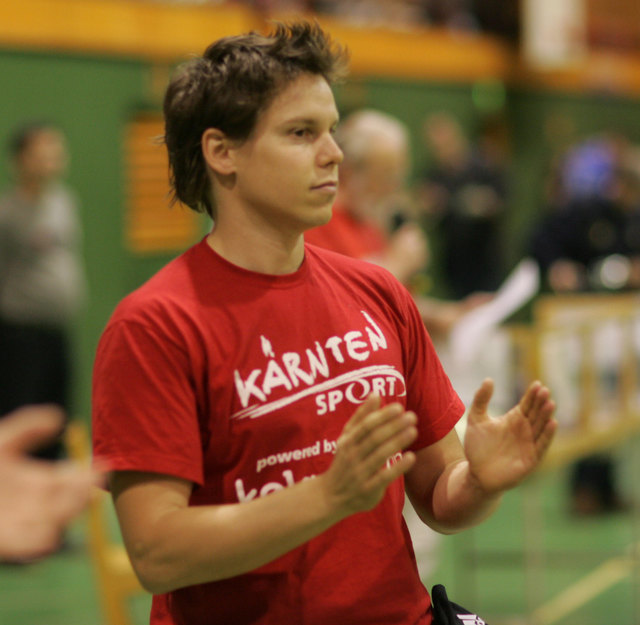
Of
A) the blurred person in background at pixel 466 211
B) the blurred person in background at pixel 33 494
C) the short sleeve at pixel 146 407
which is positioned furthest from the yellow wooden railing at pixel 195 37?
the blurred person in background at pixel 33 494

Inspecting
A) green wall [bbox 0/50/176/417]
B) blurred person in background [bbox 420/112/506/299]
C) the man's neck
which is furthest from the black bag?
blurred person in background [bbox 420/112/506/299]

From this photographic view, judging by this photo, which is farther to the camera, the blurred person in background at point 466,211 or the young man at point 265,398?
the blurred person in background at point 466,211

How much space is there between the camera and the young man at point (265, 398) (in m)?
1.74

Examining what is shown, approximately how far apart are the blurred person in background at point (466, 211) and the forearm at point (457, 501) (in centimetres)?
907

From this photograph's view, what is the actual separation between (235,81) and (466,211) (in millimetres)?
9347

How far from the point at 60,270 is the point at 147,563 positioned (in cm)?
486

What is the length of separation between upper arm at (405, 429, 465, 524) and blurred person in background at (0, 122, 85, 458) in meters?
4.49

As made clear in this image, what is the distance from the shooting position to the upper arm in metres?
2.11

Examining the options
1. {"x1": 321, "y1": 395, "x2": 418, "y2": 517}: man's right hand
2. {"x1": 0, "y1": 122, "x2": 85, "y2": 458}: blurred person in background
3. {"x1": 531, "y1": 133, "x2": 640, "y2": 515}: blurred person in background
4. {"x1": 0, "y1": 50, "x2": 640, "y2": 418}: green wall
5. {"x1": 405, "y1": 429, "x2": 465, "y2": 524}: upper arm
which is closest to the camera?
{"x1": 321, "y1": 395, "x2": 418, "y2": 517}: man's right hand

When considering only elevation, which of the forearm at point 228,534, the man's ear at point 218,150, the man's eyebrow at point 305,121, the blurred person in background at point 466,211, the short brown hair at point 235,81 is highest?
the short brown hair at point 235,81

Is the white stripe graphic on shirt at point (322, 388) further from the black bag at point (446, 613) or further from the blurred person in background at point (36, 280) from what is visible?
the blurred person in background at point (36, 280)


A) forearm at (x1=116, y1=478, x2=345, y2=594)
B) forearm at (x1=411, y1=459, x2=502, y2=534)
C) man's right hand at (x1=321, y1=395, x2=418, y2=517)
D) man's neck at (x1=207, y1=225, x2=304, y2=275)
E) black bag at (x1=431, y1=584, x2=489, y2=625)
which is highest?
man's neck at (x1=207, y1=225, x2=304, y2=275)

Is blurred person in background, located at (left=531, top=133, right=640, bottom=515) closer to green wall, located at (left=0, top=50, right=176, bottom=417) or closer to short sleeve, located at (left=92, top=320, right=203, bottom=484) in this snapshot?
green wall, located at (left=0, top=50, right=176, bottom=417)

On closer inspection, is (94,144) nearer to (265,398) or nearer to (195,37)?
(195,37)
